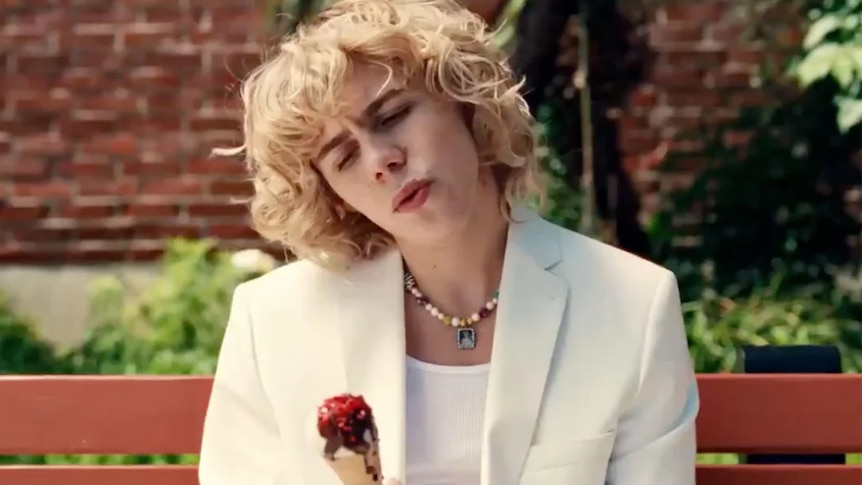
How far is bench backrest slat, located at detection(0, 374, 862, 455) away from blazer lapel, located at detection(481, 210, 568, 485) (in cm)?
33

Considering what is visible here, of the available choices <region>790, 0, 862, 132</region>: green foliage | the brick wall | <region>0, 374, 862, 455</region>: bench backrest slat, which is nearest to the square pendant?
<region>0, 374, 862, 455</region>: bench backrest slat

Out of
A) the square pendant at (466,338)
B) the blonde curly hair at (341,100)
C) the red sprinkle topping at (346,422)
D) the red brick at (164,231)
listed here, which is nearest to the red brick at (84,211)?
the red brick at (164,231)

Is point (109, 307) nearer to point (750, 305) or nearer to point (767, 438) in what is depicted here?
point (750, 305)

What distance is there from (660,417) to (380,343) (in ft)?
1.29

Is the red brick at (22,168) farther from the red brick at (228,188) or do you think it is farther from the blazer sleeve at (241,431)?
the blazer sleeve at (241,431)

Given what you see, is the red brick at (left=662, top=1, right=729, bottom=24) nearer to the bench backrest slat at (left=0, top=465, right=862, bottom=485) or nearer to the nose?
the bench backrest slat at (left=0, top=465, right=862, bottom=485)

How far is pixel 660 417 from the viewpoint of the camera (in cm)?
146

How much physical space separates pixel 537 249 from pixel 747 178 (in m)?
1.80

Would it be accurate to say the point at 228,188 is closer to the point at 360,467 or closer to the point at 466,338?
the point at 466,338

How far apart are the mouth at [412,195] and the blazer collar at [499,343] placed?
0.67 ft

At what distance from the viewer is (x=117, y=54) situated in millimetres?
3404

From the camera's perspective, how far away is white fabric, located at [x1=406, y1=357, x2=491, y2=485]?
1510mm

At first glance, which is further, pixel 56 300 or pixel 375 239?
pixel 56 300

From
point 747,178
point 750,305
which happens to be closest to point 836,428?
point 750,305
